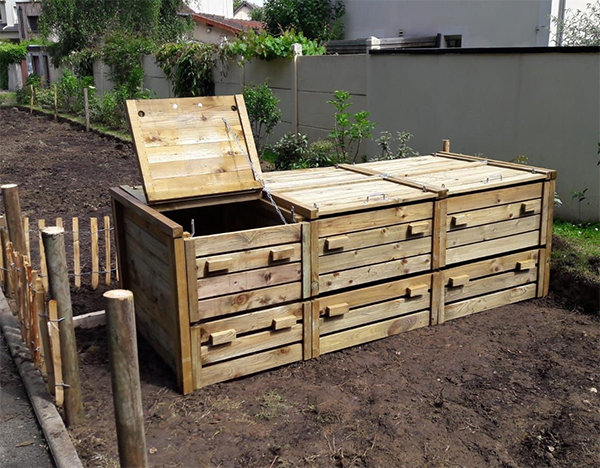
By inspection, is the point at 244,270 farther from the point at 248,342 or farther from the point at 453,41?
the point at 453,41

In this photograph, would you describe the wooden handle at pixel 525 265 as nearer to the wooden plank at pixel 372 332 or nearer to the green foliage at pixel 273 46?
the wooden plank at pixel 372 332

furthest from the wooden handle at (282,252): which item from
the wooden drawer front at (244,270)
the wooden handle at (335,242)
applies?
the wooden handle at (335,242)

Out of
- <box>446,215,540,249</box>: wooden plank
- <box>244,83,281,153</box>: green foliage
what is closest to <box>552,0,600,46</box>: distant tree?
<box>244,83,281,153</box>: green foliage

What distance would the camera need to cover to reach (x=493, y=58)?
29.9ft

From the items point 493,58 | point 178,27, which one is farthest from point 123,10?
point 493,58

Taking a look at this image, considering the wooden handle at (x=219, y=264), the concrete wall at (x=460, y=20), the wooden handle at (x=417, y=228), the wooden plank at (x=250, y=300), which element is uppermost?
the concrete wall at (x=460, y=20)

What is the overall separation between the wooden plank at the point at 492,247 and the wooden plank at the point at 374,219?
0.47 meters

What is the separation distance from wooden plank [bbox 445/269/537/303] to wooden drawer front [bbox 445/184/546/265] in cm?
24

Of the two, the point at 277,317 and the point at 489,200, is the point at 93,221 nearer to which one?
the point at 277,317

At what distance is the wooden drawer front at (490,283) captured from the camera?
18.9ft

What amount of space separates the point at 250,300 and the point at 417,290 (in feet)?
4.89

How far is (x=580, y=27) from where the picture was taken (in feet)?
39.3

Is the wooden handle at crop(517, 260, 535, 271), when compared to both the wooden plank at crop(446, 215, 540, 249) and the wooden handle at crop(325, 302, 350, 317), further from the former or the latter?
the wooden handle at crop(325, 302, 350, 317)

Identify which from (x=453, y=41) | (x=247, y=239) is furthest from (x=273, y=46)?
(x=247, y=239)
